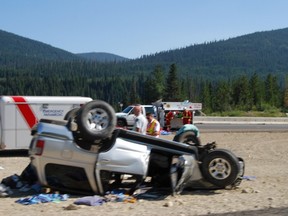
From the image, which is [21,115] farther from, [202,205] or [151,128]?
[202,205]

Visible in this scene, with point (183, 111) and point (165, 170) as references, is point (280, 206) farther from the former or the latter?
point (183, 111)

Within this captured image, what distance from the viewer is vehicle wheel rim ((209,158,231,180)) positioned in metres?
8.82

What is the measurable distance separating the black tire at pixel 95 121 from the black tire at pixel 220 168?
186 centimetres

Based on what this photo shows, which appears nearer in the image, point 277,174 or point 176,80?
point 277,174

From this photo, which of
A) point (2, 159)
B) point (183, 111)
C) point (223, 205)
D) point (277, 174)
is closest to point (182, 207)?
point (223, 205)

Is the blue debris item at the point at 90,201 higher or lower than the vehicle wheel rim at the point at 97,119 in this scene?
lower

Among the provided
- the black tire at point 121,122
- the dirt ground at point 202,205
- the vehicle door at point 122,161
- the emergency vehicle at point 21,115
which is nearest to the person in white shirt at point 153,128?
the dirt ground at point 202,205

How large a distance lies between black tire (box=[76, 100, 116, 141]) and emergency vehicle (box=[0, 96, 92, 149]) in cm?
816

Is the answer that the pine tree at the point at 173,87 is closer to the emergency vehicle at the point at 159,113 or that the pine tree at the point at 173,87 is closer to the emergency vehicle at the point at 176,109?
the emergency vehicle at the point at 176,109

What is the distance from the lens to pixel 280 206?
25.5 ft

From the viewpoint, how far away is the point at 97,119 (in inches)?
336

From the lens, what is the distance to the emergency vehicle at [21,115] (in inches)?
631

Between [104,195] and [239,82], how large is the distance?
10052cm

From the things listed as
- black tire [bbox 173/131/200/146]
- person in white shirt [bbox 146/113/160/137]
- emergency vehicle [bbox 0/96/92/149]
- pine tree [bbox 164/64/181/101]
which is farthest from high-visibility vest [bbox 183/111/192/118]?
pine tree [bbox 164/64/181/101]
